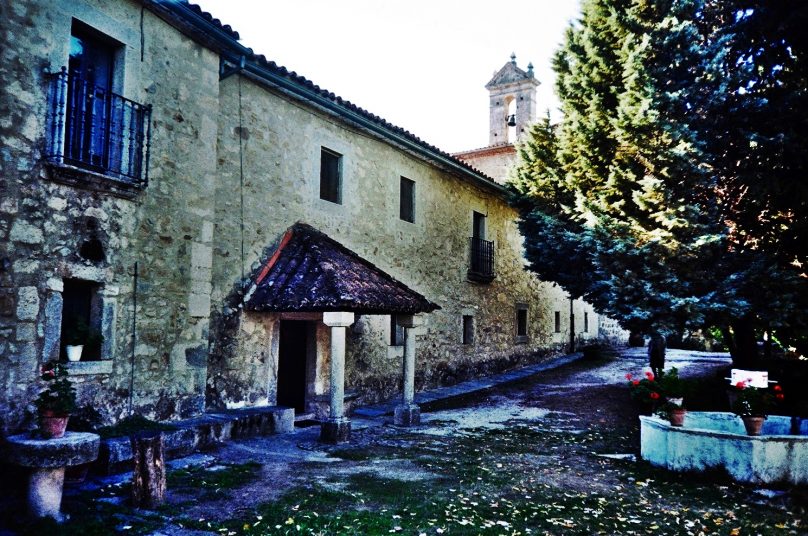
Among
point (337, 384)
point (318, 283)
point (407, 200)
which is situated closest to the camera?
point (337, 384)

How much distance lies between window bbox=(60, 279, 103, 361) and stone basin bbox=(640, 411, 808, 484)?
7165 millimetres

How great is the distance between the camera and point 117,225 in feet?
22.3

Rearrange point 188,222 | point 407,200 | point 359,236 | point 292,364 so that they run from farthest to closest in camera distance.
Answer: point 407,200, point 359,236, point 292,364, point 188,222

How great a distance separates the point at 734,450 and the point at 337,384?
17.5 ft

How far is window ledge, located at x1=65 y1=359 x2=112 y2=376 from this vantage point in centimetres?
626

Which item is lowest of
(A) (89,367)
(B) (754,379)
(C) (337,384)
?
(C) (337,384)

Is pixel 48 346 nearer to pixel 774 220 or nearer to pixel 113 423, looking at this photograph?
pixel 113 423

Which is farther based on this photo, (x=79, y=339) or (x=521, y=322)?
(x=521, y=322)

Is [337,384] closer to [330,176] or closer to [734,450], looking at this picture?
[330,176]

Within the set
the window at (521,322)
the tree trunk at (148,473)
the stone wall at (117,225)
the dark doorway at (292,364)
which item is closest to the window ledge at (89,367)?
the stone wall at (117,225)

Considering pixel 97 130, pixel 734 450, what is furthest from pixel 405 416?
pixel 97 130

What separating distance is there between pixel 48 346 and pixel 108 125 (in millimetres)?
2661

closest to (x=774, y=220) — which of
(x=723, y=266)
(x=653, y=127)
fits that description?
(x=723, y=266)

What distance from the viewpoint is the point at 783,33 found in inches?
354
